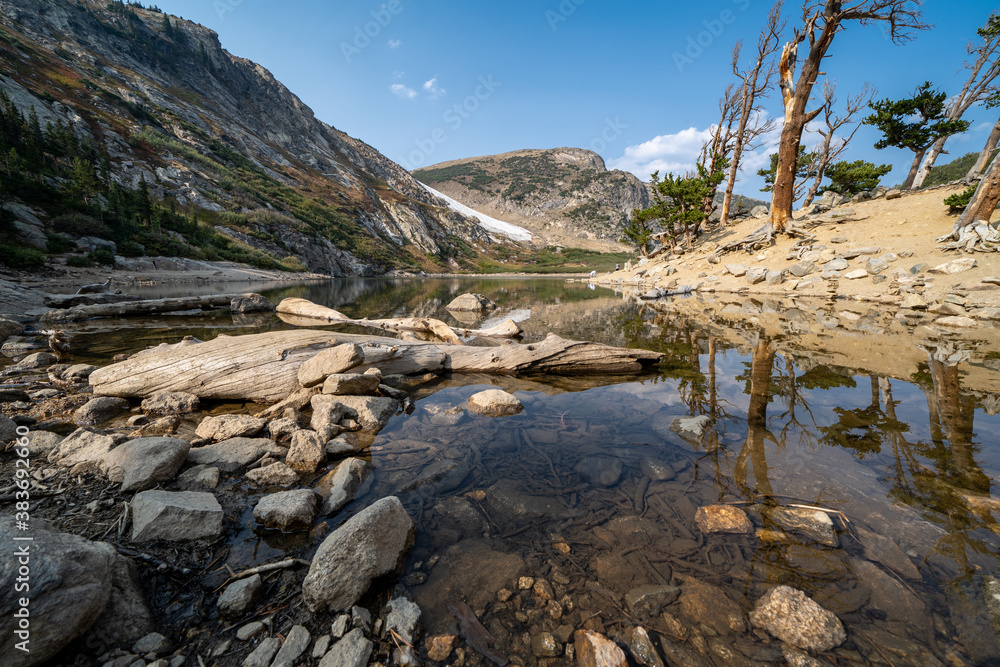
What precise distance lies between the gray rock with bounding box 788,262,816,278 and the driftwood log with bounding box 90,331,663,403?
1756 cm

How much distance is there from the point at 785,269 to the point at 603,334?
15.5 m

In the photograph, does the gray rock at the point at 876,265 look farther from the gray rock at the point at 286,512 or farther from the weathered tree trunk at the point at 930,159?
the gray rock at the point at 286,512

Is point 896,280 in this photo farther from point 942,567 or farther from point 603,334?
point 942,567

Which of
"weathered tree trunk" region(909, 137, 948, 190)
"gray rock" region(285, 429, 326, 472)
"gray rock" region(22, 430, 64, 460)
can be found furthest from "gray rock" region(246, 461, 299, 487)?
"weathered tree trunk" region(909, 137, 948, 190)

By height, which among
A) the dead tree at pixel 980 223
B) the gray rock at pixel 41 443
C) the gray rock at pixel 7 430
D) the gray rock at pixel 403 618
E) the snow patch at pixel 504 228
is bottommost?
the gray rock at pixel 403 618

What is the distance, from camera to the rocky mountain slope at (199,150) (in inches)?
1716

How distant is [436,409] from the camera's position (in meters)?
5.96

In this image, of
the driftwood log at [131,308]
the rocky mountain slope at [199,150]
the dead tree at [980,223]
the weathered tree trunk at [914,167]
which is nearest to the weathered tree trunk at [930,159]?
the weathered tree trunk at [914,167]

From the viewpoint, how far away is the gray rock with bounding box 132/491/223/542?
2666 mm

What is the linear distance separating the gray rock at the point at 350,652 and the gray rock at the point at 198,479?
2624 millimetres

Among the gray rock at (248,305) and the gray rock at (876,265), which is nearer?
the gray rock at (876,265)

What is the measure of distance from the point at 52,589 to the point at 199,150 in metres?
Answer: 93.7

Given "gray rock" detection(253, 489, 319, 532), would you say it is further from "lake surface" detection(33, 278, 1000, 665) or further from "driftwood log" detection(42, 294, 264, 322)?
"driftwood log" detection(42, 294, 264, 322)

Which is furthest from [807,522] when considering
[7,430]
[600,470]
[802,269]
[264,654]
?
[802,269]
